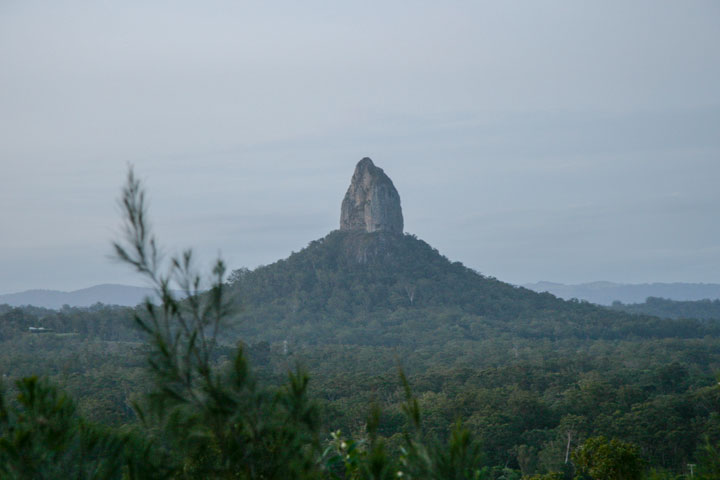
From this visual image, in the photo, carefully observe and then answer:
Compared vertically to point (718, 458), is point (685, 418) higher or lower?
lower

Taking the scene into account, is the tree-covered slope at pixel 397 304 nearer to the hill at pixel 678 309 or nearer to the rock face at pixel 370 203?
the rock face at pixel 370 203

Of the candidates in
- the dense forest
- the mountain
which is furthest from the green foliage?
the mountain

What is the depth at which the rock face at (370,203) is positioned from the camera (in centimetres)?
8744

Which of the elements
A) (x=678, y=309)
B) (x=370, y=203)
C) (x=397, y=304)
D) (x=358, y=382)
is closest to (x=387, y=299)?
(x=397, y=304)

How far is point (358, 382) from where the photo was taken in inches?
1352

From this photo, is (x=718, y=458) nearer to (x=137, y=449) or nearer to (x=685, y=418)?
(x=137, y=449)

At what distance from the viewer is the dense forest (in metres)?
3.91

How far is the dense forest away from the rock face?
185cm

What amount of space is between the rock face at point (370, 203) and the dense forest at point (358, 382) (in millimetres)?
1845

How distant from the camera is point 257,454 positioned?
4070 mm

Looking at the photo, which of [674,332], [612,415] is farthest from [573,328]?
[612,415]

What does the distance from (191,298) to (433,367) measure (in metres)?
41.7

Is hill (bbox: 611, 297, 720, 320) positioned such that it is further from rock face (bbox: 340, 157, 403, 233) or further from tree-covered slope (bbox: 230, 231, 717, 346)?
rock face (bbox: 340, 157, 403, 233)

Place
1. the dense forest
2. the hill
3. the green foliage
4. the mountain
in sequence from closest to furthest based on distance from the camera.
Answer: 1. the dense forest
2. the green foliage
3. the mountain
4. the hill
